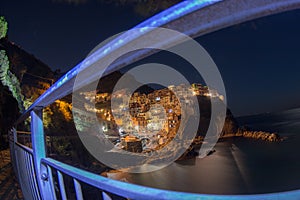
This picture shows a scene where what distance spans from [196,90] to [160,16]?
78396mm

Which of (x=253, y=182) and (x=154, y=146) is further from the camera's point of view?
(x=154, y=146)

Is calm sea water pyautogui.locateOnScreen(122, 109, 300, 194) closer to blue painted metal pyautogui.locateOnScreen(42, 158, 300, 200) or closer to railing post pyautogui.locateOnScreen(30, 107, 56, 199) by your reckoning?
railing post pyautogui.locateOnScreen(30, 107, 56, 199)

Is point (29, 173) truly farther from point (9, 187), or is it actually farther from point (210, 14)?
point (9, 187)

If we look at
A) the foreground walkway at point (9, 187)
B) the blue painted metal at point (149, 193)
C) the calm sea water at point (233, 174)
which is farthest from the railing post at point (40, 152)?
the calm sea water at point (233, 174)

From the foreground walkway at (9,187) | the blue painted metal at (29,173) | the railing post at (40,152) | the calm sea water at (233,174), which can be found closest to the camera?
the railing post at (40,152)

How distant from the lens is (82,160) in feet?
75.6

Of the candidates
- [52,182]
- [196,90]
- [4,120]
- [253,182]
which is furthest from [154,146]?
[52,182]

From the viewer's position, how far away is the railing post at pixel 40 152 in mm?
1409

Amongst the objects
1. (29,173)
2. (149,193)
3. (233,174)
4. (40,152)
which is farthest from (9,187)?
(233,174)

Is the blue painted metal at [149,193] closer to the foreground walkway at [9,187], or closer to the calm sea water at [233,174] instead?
the foreground walkway at [9,187]

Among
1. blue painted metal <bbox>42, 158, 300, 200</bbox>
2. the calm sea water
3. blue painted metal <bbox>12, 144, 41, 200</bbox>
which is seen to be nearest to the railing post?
blue painted metal <bbox>12, 144, 41, 200</bbox>

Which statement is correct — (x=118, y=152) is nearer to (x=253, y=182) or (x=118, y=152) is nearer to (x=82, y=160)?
(x=82, y=160)

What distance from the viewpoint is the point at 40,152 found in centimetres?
143

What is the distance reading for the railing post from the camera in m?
1.41
